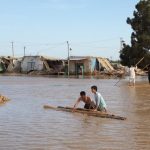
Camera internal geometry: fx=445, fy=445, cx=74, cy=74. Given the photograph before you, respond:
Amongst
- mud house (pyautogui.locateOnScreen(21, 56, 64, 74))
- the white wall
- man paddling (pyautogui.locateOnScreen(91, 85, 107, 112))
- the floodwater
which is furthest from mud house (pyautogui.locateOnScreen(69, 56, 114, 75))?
man paddling (pyautogui.locateOnScreen(91, 85, 107, 112))

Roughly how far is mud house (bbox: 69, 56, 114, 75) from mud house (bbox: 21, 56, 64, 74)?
9.02 ft

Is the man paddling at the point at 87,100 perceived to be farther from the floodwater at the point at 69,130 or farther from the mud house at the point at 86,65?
the mud house at the point at 86,65

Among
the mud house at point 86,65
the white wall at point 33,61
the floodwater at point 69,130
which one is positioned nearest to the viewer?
the floodwater at point 69,130

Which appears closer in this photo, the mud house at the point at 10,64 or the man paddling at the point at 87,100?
the man paddling at the point at 87,100

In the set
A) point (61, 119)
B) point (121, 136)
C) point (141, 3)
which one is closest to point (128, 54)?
point (141, 3)

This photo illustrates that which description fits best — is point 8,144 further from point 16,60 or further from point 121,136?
point 16,60

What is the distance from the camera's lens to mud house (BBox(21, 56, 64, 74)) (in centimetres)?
6469

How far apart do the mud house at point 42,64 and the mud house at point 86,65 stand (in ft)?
9.02

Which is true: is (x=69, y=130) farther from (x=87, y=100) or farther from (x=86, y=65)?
(x=86, y=65)

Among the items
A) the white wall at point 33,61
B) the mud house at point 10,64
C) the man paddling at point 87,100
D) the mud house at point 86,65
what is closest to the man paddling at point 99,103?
the man paddling at point 87,100

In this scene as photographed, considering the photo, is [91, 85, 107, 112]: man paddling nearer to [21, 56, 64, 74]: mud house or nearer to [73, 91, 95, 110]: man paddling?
[73, 91, 95, 110]: man paddling

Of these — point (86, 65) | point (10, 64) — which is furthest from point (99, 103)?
point (10, 64)

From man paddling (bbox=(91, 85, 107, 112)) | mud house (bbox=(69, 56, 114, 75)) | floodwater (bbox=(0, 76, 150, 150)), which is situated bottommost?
floodwater (bbox=(0, 76, 150, 150))

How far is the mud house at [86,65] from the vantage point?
59906 mm
